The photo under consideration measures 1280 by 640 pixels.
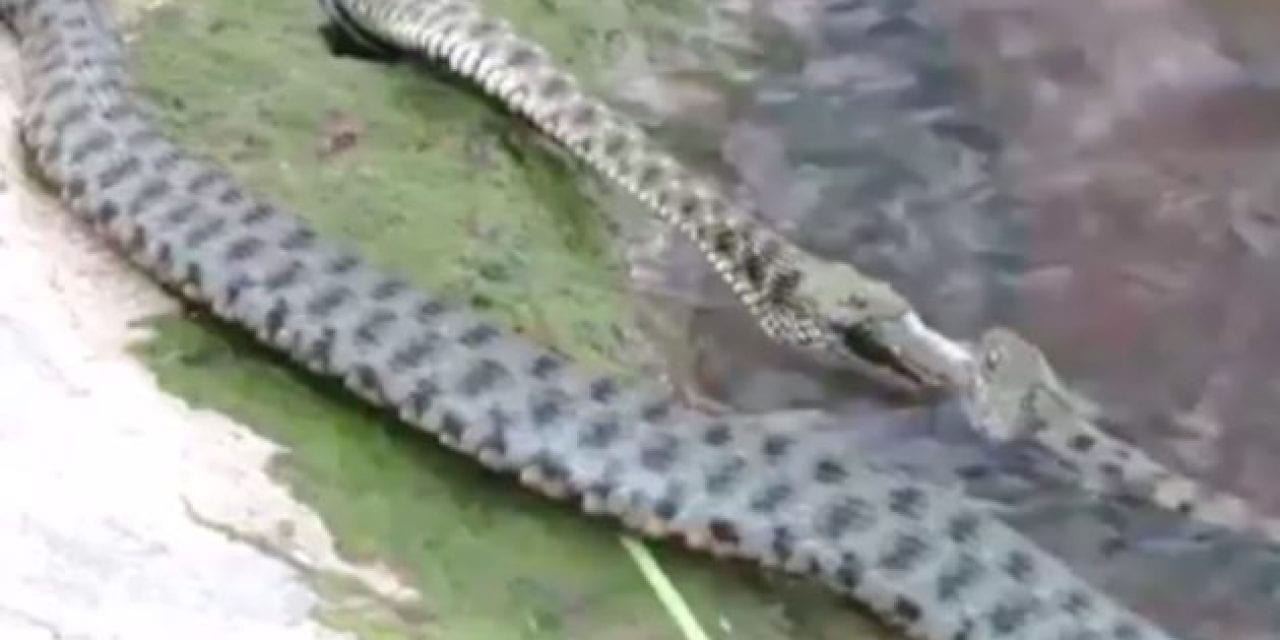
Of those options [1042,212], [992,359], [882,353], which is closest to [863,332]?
[882,353]

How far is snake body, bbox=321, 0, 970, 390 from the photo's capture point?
4.82m

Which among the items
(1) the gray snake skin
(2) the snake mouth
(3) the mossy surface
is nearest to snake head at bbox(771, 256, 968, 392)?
(2) the snake mouth

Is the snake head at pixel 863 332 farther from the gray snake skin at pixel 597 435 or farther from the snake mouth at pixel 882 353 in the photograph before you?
the gray snake skin at pixel 597 435

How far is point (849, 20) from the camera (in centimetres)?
580

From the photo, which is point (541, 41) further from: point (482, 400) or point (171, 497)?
point (171, 497)

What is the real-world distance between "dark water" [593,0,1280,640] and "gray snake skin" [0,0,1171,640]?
0.64 feet

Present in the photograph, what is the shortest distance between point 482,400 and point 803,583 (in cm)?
46

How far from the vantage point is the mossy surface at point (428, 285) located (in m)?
3.94

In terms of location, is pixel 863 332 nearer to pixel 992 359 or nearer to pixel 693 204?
pixel 992 359

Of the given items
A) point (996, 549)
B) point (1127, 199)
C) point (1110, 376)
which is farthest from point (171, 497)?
point (1127, 199)

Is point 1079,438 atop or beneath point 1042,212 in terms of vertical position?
beneath

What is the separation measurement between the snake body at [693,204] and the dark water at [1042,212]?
5cm

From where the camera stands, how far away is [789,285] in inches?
192

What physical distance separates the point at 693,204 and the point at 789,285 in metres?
0.29
